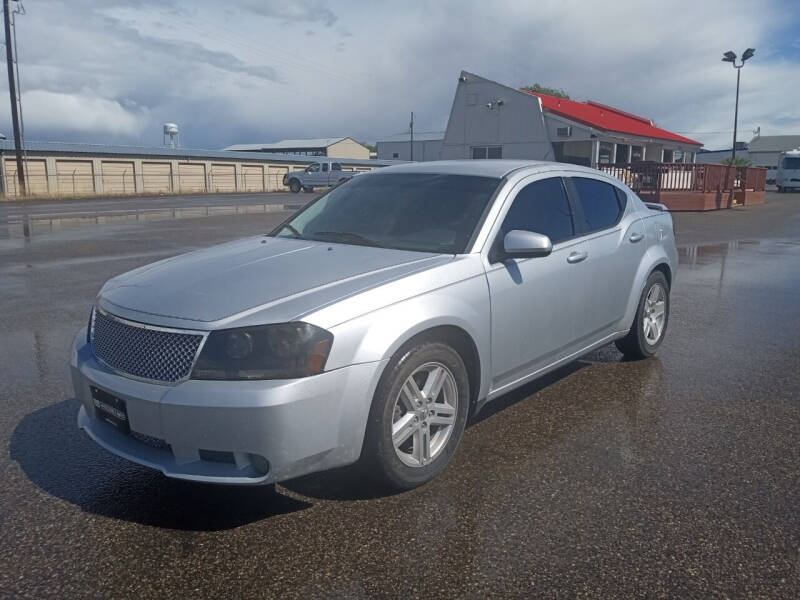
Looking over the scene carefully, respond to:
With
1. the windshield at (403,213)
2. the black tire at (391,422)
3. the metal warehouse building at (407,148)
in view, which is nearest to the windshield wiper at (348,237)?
the windshield at (403,213)

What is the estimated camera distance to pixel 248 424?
116 inches

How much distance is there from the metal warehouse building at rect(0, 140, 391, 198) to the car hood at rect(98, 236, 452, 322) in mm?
42783

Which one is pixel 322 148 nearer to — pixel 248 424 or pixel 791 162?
pixel 791 162

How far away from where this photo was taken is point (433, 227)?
4.33 meters

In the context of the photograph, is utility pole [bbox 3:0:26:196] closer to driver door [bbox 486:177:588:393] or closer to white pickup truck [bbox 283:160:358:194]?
white pickup truck [bbox 283:160:358:194]

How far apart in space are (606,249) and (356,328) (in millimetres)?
2604

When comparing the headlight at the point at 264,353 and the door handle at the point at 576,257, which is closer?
the headlight at the point at 264,353

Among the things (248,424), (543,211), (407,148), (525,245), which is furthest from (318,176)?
(248,424)

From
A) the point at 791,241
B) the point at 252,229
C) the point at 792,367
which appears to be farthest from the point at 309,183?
the point at 792,367

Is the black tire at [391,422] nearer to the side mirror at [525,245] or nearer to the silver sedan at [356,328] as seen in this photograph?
the silver sedan at [356,328]

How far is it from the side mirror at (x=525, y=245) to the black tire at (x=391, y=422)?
72 centimetres

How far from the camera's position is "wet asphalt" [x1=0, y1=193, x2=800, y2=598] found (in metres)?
2.82

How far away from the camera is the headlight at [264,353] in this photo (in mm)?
3025

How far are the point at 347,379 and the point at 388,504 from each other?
0.73 m
